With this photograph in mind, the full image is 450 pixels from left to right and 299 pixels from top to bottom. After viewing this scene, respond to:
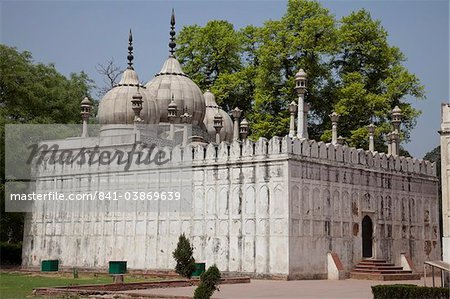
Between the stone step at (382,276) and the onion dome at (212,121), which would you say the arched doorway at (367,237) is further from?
the onion dome at (212,121)

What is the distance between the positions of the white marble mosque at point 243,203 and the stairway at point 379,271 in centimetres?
54

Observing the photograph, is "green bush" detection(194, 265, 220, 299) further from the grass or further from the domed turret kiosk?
the domed turret kiosk

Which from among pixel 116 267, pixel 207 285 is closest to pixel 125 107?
pixel 116 267

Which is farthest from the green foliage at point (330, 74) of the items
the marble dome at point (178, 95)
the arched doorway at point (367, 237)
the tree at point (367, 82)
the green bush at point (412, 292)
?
the green bush at point (412, 292)

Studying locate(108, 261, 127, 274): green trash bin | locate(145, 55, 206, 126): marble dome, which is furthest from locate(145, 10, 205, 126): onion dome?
locate(108, 261, 127, 274): green trash bin

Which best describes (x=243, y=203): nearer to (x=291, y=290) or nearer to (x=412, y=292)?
(x=291, y=290)

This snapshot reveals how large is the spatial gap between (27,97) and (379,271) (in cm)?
2344

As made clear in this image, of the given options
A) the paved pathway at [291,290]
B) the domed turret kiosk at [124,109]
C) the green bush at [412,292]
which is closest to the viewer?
the green bush at [412,292]

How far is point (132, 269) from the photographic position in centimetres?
3397

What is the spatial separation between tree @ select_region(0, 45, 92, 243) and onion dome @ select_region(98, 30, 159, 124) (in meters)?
5.23

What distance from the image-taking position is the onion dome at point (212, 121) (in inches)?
1773

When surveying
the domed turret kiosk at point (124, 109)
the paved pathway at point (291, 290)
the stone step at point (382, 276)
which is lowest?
the paved pathway at point (291, 290)

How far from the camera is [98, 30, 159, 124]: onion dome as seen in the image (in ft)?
125

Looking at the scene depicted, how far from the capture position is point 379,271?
31281mm
